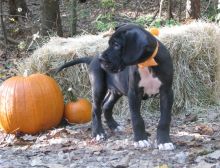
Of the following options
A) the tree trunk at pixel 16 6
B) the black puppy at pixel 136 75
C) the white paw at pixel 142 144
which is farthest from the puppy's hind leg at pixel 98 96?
the tree trunk at pixel 16 6

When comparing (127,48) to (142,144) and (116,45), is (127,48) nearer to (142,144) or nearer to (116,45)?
(116,45)

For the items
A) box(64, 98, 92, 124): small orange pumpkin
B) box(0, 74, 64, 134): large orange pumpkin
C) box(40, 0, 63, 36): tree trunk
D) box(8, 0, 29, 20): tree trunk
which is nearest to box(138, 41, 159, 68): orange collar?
box(0, 74, 64, 134): large orange pumpkin

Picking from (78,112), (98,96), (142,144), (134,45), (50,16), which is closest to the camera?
(134,45)

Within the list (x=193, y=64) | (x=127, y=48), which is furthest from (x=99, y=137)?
(x=193, y=64)

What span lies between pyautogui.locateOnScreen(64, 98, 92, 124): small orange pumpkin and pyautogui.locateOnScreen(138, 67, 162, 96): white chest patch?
172 centimetres

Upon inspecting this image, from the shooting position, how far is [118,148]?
5012mm

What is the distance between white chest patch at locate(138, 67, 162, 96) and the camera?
4785 millimetres

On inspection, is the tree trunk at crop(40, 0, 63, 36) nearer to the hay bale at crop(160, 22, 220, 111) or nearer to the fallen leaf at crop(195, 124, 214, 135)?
the hay bale at crop(160, 22, 220, 111)

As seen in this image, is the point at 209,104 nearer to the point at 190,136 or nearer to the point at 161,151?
the point at 190,136

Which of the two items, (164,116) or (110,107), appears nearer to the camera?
(164,116)

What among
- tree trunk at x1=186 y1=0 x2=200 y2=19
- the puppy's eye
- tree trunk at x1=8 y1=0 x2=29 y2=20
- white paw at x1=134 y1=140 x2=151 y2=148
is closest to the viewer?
the puppy's eye

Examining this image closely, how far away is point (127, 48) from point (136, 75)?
465 millimetres

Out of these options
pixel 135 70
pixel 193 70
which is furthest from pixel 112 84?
pixel 193 70

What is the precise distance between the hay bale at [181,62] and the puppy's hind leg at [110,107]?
0.90 meters
